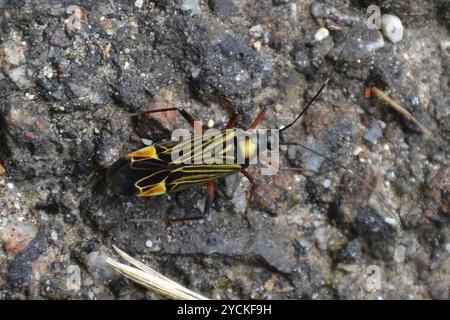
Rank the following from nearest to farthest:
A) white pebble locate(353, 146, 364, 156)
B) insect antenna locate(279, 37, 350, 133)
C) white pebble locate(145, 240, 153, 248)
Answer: white pebble locate(145, 240, 153, 248)
insect antenna locate(279, 37, 350, 133)
white pebble locate(353, 146, 364, 156)

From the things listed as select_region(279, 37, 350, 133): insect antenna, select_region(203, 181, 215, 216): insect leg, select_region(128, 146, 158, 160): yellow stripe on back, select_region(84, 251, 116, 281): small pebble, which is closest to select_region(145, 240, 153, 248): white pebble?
select_region(84, 251, 116, 281): small pebble

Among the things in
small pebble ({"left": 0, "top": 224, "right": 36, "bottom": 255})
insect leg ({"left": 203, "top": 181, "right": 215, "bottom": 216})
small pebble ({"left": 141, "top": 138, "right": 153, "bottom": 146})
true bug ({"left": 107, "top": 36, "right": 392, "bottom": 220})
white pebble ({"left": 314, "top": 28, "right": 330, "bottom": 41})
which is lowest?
small pebble ({"left": 0, "top": 224, "right": 36, "bottom": 255})

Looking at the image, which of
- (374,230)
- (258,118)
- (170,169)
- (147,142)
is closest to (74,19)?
(147,142)

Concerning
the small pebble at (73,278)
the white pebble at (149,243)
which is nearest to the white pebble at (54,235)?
the small pebble at (73,278)

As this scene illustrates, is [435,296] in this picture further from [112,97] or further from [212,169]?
[112,97]

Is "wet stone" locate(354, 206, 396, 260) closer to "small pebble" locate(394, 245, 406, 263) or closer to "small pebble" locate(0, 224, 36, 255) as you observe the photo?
"small pebble" locate(394, 245, 406, 263)
